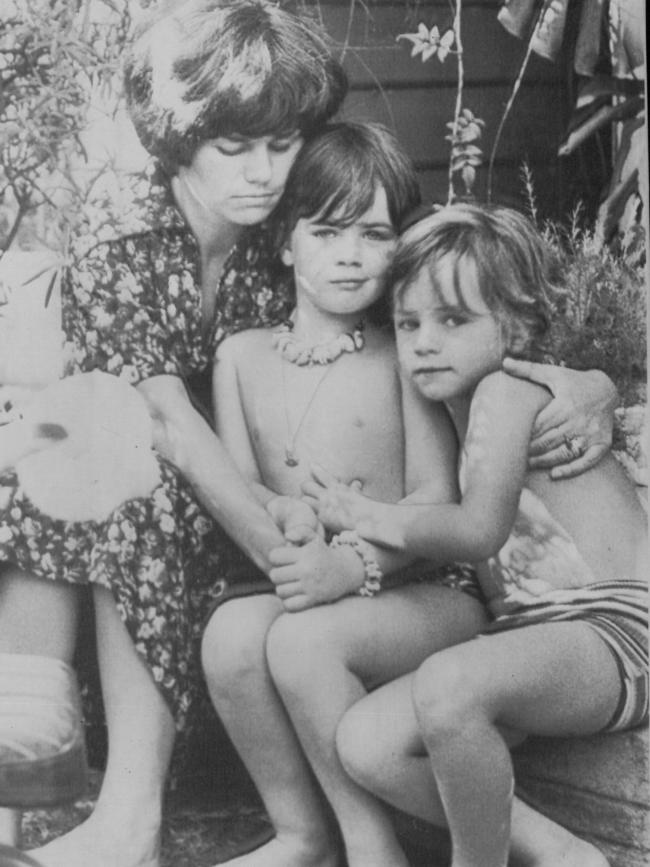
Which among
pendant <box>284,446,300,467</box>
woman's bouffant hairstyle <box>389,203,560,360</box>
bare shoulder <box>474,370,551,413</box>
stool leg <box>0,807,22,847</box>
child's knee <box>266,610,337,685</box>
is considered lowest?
stool leg <box>0,807,22,847</box>

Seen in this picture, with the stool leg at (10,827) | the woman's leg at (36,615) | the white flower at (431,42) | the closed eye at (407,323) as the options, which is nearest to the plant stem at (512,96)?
the white flower at (431,42)

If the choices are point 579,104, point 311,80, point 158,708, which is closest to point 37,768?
point 158,708

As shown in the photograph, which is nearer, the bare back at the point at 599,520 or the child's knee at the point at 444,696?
the child's knee at the point at 444,696

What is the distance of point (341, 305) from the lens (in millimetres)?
3270

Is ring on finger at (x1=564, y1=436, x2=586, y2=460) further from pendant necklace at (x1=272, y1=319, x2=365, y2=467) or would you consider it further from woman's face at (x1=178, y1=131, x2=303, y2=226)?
woman's face at (x1=178, y1=131, x2=303, y2=226)

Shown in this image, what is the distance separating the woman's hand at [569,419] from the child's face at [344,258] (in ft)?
1.12

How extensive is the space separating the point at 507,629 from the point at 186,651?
0.69 metres

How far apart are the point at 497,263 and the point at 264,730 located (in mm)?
1112

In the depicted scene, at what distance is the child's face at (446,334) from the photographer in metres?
3.22

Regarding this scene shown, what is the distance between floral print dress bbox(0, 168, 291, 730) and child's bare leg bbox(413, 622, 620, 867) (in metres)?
0.53

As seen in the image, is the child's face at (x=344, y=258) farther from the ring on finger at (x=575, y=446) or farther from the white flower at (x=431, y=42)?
the ring on finger at (x=575, y=446)

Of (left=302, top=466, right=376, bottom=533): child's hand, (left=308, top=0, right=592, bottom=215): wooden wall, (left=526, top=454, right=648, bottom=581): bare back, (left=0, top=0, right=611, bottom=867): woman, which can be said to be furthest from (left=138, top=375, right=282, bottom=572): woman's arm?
(left=308, top=0, right=592, bottom=215): wooden wall

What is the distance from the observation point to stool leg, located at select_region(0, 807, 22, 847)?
331cm

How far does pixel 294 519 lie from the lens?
10.6 ft
